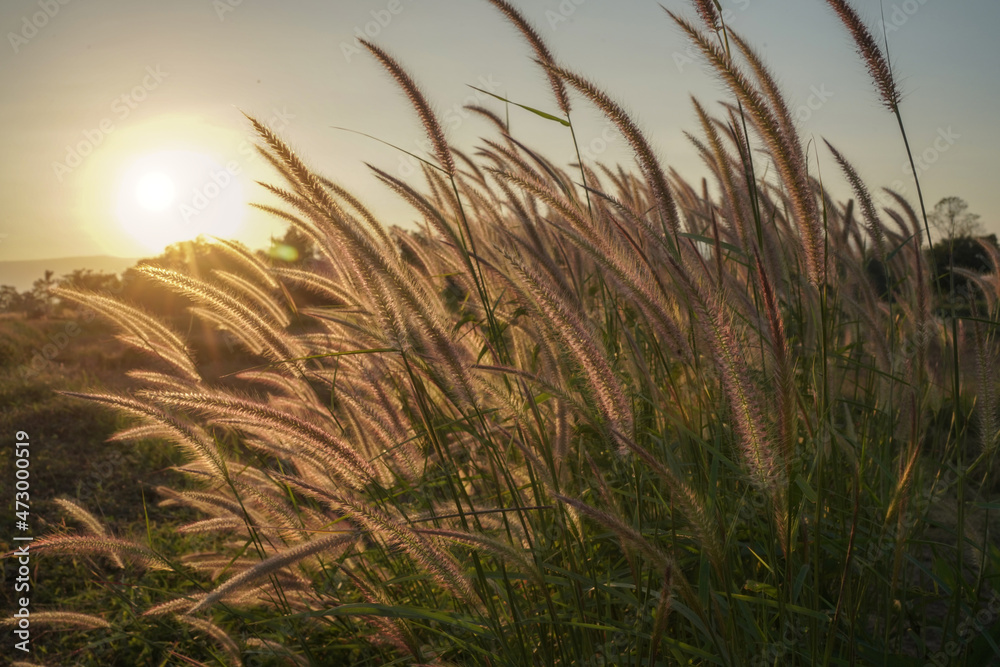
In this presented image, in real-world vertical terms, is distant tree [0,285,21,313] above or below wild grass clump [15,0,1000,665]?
above

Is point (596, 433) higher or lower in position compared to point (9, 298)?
lower

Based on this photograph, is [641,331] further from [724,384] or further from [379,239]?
[724,384]

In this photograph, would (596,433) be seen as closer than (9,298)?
Yes

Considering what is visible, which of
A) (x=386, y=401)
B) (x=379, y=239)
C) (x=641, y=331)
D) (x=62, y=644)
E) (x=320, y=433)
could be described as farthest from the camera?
(x=62, y=644)

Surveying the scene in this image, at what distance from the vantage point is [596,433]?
6.34 feet

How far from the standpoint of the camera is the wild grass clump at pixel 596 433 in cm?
115

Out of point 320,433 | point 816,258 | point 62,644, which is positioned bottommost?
point 62,644

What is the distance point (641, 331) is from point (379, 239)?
1.22m

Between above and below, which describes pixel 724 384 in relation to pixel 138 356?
below

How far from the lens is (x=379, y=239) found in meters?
1.62

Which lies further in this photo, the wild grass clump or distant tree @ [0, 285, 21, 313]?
distant tree @ [0, 285, 21, 313]

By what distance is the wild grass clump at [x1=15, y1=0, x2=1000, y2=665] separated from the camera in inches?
45.4

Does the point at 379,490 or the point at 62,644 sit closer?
the point at 379,490

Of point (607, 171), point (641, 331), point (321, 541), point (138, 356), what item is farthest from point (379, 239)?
point (138, 356)
